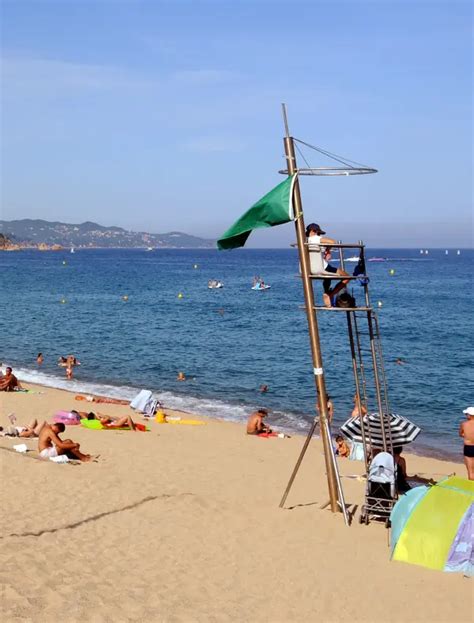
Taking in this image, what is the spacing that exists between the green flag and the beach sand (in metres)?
4.25

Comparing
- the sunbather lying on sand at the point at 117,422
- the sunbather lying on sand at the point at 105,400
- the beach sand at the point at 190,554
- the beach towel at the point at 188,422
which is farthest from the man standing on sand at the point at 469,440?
the sunbather lying on sand at the point at 105,400

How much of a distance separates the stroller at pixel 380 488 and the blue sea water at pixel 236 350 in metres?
9.21

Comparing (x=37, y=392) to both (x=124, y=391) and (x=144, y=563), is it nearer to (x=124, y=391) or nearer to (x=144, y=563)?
(x=124, y=391)

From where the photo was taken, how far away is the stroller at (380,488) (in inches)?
433

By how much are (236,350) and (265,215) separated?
27.8 meters

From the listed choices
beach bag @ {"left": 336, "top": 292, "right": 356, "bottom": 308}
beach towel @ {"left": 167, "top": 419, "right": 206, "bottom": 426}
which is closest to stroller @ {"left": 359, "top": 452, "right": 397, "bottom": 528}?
beach bag @ {"left": 336, "top": 292, "right": 356, "bottom": 308}

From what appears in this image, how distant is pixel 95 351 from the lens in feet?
121

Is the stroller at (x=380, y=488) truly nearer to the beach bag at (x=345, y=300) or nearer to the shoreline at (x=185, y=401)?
the beach bag at (x=345, y=300)

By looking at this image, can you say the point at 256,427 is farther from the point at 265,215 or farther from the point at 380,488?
the point at 265,215

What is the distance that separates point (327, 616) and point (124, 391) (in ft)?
65.1

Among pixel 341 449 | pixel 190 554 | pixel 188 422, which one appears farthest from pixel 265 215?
pixel 188 422

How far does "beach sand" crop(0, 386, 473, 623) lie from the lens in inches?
306

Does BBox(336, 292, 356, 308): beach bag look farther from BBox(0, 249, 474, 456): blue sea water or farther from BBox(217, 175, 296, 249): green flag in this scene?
BBox(0, 249, 474, 456): blue sea water

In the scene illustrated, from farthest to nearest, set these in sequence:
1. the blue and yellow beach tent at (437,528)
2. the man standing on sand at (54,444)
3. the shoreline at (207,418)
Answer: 1. the shoreline at (207,418)
2. the man standing on sand at (54,444)
3. the blue and yellow beach tent at (437,528)
